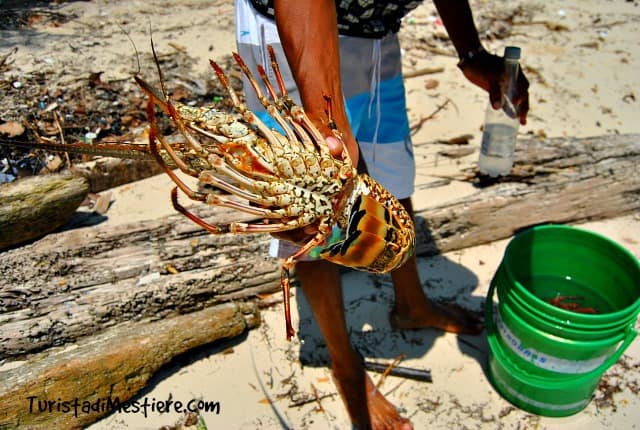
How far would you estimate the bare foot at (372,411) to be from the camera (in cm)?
266

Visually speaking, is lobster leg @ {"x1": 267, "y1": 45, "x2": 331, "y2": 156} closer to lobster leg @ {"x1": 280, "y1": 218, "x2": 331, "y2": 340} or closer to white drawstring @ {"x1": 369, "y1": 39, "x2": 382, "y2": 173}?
lobster leg @ {"x1": 280, "y1": 218, "x2": 331, "y2": 340}

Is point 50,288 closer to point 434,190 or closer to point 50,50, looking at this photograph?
point 434,190

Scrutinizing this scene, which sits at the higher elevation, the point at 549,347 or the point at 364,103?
the point at 364,103

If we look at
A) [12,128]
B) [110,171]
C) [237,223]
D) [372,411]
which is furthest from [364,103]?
[12,128]

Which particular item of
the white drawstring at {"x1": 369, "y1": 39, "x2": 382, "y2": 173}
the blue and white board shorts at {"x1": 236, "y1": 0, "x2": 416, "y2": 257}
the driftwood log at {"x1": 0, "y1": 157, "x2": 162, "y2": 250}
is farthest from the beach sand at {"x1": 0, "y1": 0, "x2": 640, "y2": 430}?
the white drawstring at {"x1": 369, "y1": 39, "x2": 382, "y2": 173}

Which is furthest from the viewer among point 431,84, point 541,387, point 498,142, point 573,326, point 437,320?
point 431,84

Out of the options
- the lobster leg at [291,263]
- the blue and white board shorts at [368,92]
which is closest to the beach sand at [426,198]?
the blue and white board shorts at [368,92]

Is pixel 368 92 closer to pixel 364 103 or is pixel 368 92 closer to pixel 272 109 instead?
pixel 364 103

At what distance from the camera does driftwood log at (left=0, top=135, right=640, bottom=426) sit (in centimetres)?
280

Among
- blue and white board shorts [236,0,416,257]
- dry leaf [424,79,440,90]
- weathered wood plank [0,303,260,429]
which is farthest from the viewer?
dry leaf [424,79,440,90]

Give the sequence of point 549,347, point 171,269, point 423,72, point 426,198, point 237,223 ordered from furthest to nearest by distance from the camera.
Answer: point 423,72
point 426,198
point 171,269
point 549,347
point 237,223

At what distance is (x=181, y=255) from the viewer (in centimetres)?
307

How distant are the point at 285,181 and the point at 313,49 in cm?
44

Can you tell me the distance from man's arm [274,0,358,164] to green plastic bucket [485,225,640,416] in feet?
4.58
